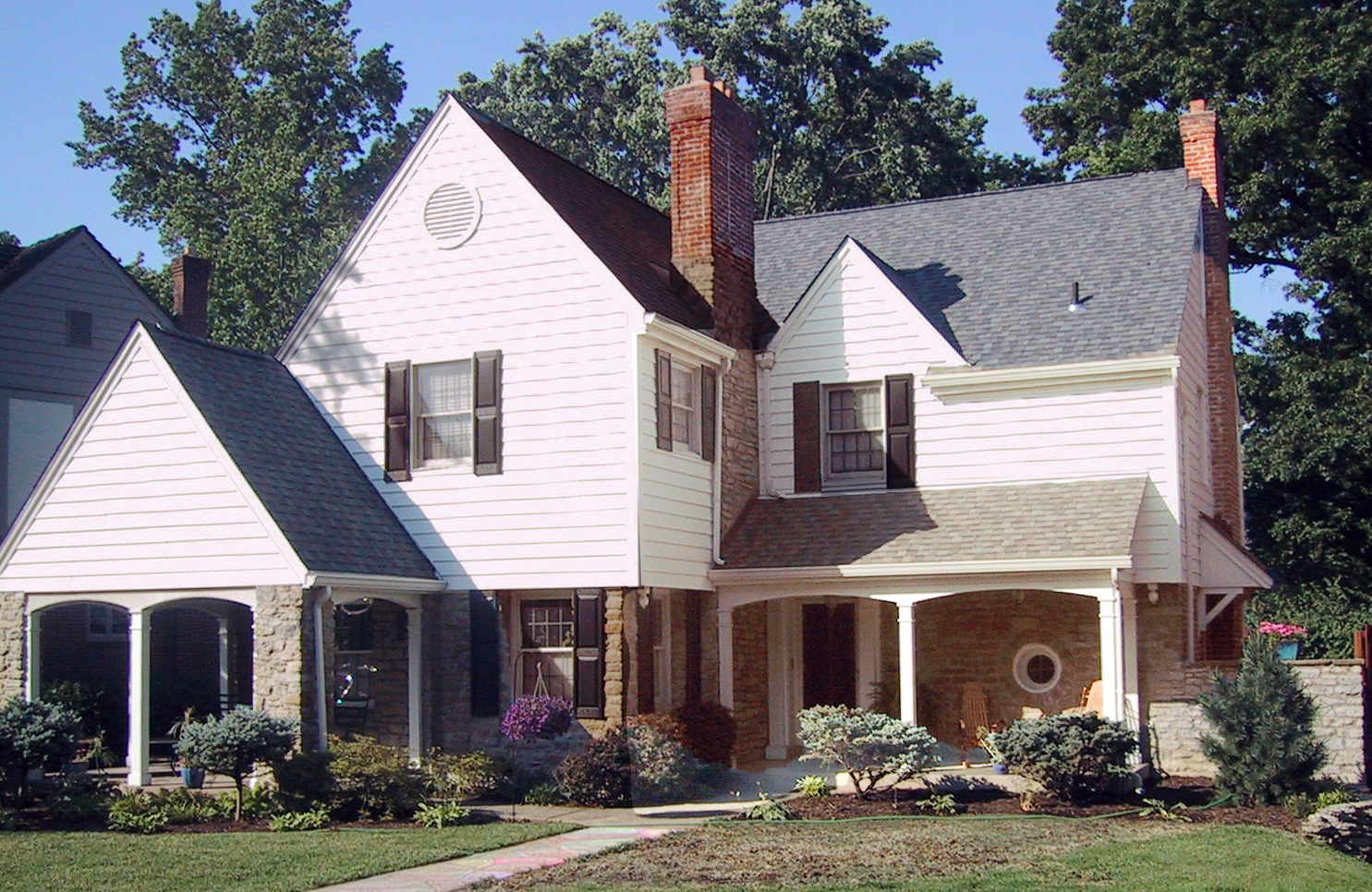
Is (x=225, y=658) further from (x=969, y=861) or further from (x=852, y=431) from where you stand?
(x=969, y=861)

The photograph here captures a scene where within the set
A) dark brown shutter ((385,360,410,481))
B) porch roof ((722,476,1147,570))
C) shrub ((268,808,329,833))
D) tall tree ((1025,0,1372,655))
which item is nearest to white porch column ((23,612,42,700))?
dark brown shutter ((385,360,410,481))

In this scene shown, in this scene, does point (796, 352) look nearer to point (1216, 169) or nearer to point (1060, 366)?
point (1060, 366)

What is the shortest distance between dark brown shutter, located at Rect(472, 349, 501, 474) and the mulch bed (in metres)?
5.66

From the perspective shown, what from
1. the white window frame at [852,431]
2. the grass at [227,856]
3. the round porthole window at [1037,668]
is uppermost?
the white window frame at [852,431]

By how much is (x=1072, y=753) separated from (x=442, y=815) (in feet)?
20.8

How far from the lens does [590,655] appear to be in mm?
18531

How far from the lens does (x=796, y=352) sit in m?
21.6

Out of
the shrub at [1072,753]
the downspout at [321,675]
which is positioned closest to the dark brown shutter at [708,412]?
the downspout at [321,675]

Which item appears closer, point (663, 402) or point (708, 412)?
point (663, 402)

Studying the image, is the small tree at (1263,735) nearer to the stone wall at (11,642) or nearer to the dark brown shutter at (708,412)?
the dark brown shutter at (708,412)

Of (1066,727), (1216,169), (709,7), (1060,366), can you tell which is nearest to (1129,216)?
(1216,169)

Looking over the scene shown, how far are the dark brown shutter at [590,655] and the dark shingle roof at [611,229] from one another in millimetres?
3547

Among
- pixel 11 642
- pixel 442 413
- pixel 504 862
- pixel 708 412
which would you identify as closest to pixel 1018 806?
pixel 504 862

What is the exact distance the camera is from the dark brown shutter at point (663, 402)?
19.0m
